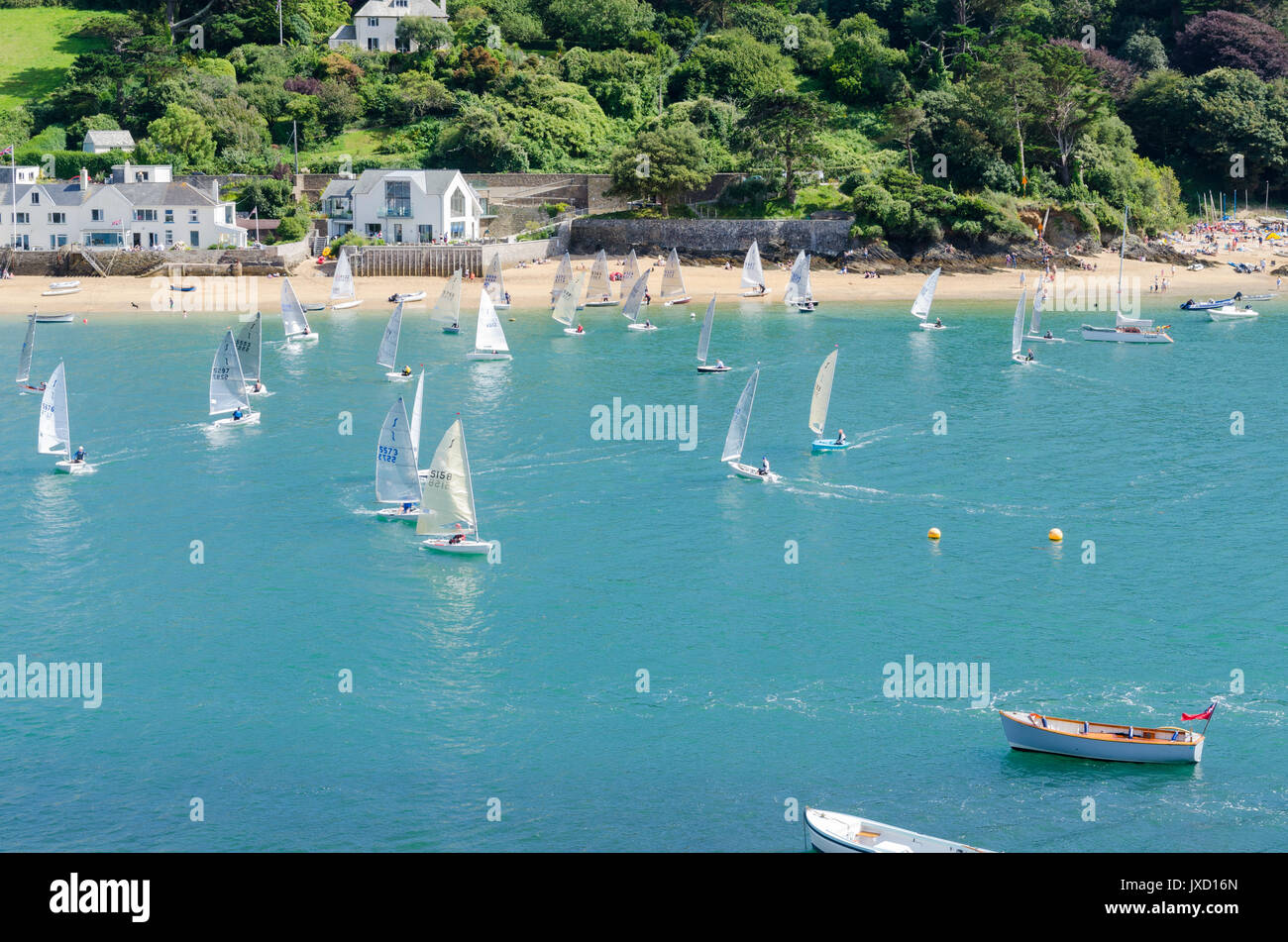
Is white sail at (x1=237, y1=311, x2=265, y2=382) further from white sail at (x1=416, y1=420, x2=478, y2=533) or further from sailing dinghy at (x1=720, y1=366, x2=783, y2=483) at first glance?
sailing dinghy at (x1=720, y1=366, x2=783, y2=483)

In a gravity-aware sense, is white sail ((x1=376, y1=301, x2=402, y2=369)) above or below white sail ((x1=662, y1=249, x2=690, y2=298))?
below

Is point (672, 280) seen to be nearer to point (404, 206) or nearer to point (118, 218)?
point (404, 206)

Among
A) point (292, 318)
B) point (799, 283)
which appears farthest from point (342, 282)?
point (799, 283)

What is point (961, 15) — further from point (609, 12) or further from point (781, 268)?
point (781, 268)

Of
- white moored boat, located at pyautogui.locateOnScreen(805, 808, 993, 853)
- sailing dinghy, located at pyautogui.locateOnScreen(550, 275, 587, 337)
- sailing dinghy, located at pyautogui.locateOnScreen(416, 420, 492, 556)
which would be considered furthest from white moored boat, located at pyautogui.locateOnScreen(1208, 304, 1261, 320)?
white moored boat, located at pyautogui.locateOnScreen(805, 808, 993, 853)

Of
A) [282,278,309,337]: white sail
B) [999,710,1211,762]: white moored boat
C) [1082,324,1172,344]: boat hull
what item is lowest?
[999,710,1211,762]: white moored boat

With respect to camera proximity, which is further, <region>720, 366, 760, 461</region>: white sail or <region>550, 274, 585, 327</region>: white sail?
<region>550, 274, 585, 327</region>: white sail

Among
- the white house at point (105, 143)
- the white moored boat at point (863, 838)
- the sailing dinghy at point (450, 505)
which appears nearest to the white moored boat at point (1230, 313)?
the sailing dinghy at point (450, 505)
